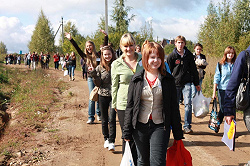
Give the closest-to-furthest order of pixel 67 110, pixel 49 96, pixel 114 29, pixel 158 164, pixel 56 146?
pixel 158 164 < pixel 56 146 < pixel 67 110 < pixel 49 96 < pixel 114 29

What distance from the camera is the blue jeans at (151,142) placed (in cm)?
307

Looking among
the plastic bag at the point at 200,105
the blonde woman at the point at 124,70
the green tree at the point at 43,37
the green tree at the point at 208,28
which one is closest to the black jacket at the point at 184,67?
the plastic bag at the point at 200,105

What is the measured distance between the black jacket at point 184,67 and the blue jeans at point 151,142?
310 centimetres

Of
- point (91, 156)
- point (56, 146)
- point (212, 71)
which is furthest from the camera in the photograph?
point (212, 71)

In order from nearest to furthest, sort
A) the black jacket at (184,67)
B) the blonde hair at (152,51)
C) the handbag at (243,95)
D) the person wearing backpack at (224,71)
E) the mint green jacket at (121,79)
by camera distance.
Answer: the handbag at (243,95) < the blonde hair at (152,51) < the mint green jacket at (121,79) < the person wearing backpack at (224,71) < the black jacket at (184,67)

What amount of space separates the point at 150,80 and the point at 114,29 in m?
31.4

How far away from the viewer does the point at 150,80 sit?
10.6 feet

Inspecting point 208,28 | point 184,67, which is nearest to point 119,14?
point 208,28

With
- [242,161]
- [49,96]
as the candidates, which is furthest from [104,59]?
[49,96]

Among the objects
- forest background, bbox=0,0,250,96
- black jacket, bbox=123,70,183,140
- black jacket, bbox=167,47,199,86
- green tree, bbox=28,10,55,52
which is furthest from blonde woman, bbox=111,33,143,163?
green tree, bbox=28,10,55,52

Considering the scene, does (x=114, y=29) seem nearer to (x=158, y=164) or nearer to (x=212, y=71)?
(x=212, y=71)

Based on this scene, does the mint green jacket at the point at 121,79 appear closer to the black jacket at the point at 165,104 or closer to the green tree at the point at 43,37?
the black jacket at the point at 165,104

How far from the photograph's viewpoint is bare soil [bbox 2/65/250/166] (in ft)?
15.9

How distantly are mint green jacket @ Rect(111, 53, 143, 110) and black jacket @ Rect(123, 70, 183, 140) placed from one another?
70 centimetres
